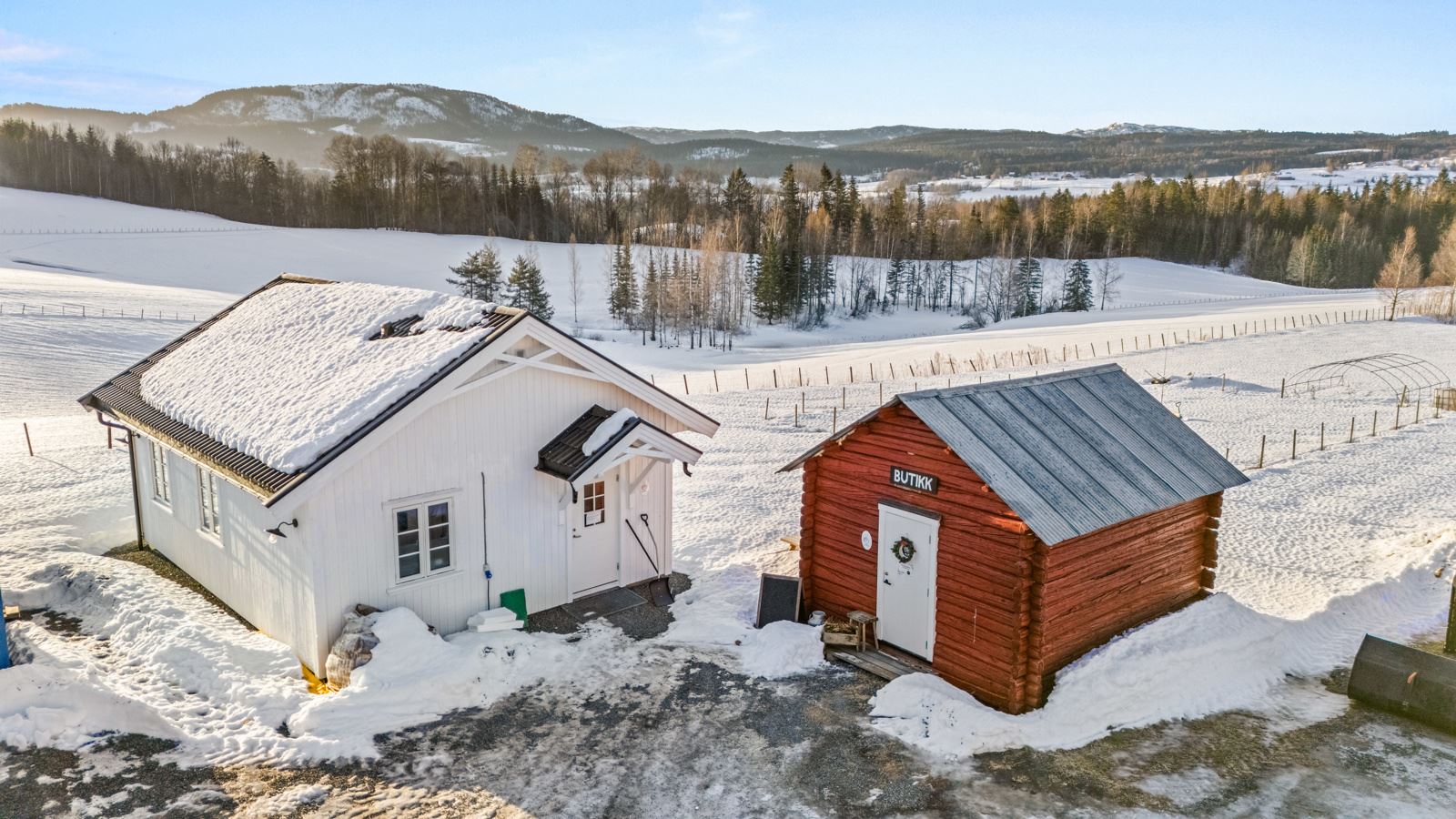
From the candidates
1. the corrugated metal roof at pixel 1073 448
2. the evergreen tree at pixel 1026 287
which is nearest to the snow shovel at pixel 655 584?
the corrugated metal roof at pixel 1073 448

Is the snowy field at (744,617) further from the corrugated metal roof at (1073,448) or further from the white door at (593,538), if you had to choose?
the corrugated metal roof at (1073,448)

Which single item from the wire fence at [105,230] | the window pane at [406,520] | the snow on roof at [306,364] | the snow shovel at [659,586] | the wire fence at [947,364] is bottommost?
the wire fence at [947,364]

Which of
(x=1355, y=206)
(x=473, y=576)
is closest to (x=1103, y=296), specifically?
(x=1355, y=206)

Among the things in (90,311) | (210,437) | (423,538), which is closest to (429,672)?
(423,538)

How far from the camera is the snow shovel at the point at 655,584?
47.3ft

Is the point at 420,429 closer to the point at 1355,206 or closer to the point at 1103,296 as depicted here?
the point at 1103,296

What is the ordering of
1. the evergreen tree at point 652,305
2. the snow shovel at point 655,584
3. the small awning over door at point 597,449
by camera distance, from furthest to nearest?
the evergreen tree at point 652,305 → the snow shovel at point 655,584 → the small awning over door at point 597,449

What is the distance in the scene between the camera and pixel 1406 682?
11.0m

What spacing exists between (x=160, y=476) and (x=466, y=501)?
6884 millimetres

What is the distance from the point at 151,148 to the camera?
412ft

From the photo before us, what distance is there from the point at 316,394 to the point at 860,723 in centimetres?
875

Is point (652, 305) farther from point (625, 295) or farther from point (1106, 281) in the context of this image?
point (1106, 281)

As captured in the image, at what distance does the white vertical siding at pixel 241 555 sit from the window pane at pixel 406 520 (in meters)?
1.24

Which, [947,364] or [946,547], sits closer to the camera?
[946,547]
